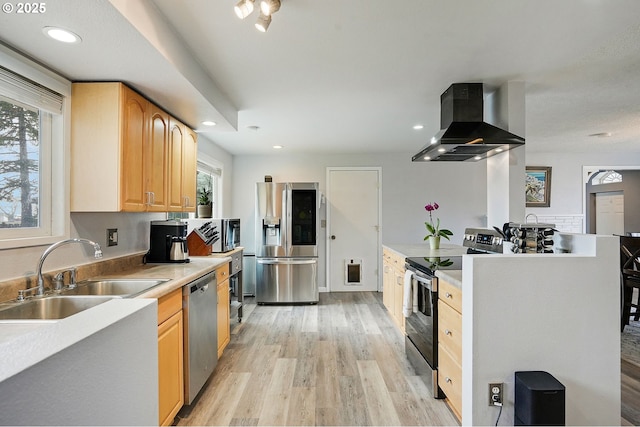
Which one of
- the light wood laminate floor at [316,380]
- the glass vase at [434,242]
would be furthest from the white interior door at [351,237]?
the glass vase at [434,242]

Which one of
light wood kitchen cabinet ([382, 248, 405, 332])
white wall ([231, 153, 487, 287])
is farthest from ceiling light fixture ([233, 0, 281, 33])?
white wall ([231, 153, 487, 287])

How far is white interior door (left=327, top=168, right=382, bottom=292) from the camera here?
17.4ft

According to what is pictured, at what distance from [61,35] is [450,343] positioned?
257cm

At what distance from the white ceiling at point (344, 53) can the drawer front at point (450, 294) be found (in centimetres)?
145

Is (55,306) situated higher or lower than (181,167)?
lower

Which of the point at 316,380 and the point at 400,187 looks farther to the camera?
the point at 400,187

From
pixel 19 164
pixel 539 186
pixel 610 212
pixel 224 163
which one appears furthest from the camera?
pixel 610 212

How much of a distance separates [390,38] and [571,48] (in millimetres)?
1145

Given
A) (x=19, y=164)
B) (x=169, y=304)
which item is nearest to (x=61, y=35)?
(x=19, y=164)

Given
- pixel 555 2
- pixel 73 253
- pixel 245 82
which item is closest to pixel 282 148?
pixel 245 82

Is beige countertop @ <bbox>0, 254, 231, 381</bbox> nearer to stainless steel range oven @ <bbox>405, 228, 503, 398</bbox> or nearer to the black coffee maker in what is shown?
the black coffee maker

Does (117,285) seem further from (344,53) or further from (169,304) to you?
(344,53)

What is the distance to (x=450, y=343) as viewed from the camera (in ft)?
6.44

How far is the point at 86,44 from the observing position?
1521mm
